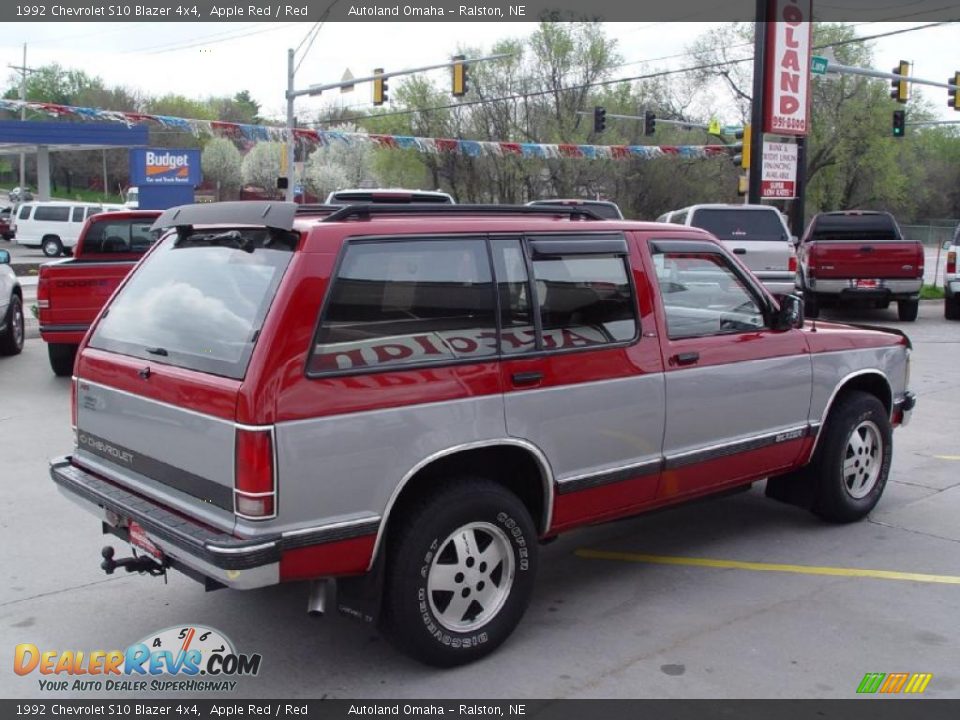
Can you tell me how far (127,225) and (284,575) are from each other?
902cm

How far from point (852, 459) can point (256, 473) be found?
13.1 feet

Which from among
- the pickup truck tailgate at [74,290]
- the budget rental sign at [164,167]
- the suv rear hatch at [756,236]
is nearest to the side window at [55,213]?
the budget rental sign at [164,167]

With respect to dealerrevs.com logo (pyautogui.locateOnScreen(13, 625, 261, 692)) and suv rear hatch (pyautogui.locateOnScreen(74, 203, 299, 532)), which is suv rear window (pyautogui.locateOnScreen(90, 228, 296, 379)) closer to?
suv rear hatch (pyautogui.locateOnScreen(74, 203, 299, 532))

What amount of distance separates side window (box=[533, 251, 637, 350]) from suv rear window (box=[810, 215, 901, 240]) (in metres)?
15.6

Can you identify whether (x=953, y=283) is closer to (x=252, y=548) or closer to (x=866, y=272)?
(x=866, y=272)

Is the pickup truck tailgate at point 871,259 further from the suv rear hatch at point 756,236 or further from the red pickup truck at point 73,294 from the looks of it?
the red pickup truck at point 73,294

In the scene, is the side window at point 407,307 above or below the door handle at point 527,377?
above

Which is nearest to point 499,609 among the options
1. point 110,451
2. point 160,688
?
point 160,688

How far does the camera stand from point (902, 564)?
5.52 metres

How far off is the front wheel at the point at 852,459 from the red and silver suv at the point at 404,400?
826 millimetres

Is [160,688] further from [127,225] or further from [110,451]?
[127,225]

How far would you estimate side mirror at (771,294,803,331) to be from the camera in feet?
18.4

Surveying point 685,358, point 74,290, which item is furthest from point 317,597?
point 74,290

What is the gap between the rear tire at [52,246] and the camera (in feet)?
129
